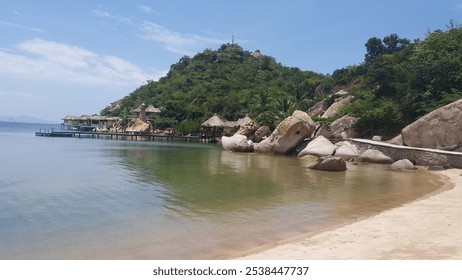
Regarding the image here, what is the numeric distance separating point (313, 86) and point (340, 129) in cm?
2434

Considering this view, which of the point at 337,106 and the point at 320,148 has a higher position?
the point at 337,106

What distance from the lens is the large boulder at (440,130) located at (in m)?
21.3

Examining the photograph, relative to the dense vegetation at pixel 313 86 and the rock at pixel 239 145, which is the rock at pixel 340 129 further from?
the rock at pixel 239 145

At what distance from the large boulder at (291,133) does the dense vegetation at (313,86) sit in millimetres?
5555

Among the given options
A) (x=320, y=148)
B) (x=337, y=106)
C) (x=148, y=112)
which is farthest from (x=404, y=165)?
(x=148, y=112)

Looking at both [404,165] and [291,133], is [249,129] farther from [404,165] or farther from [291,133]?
[404,165]

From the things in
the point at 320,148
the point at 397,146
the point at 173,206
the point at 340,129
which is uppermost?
the point at 340,129

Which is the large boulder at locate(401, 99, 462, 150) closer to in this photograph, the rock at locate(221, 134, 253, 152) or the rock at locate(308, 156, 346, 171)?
the rock at locate(308, 156, 346, 171)

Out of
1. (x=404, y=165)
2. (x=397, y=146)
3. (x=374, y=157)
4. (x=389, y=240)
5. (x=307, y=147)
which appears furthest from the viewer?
(x=307, y=147)

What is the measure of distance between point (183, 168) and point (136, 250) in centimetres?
1307

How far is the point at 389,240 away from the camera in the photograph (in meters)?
6.66

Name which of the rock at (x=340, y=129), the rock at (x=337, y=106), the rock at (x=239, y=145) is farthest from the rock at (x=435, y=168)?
the rock at (x=337, y=106)

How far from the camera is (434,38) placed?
33062 mm

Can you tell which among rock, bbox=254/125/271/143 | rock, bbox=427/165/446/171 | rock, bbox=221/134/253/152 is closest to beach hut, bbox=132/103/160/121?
rock, bbox=254/125/271/143
